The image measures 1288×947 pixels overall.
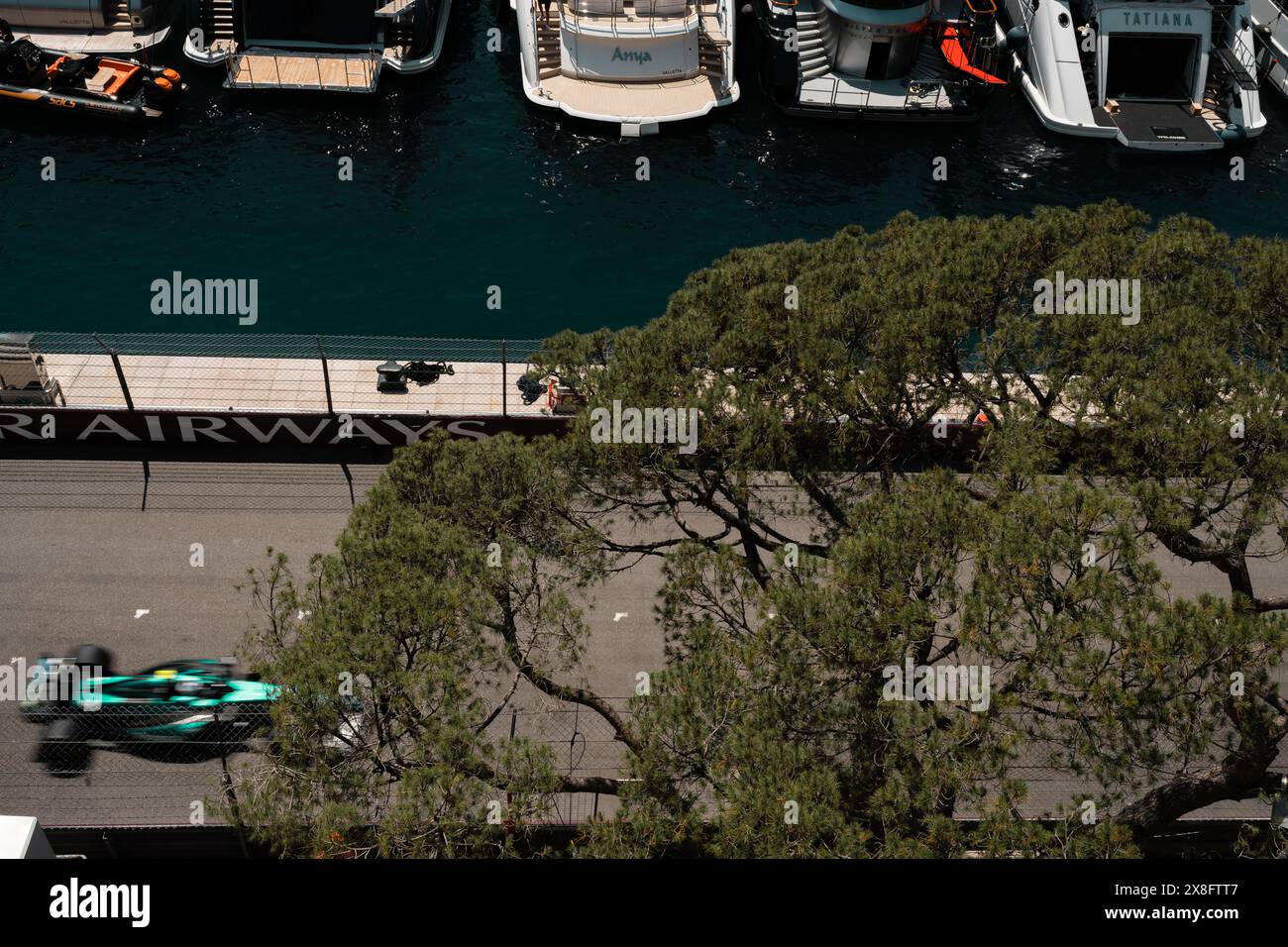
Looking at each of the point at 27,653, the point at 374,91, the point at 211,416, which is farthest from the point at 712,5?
the point at 27,653

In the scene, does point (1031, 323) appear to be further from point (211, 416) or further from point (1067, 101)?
point (1067, 101)

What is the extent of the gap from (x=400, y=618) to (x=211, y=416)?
17.0 meters

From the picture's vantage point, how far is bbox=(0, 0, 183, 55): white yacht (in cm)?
5025

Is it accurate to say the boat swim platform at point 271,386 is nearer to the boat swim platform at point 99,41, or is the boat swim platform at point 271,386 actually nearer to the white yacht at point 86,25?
the boat swim platform at point 99,41

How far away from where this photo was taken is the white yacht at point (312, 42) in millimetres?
49531

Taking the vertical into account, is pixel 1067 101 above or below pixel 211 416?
above

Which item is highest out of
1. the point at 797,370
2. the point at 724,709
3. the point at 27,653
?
the point at 797,370

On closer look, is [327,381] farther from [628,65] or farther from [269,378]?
[628,65]

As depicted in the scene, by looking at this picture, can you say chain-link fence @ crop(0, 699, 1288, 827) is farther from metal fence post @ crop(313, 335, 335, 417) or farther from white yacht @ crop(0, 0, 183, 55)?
white yacht @ crop(0, 0, 183, 55)

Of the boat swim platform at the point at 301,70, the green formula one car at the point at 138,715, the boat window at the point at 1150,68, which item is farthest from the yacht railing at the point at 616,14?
the green formula one car at the point at 138,715

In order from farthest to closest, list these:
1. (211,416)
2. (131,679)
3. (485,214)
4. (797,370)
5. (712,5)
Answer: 1. (712,5)
2. (485,214)
3. (211,416)
4. (131,679)
5. (797,370)

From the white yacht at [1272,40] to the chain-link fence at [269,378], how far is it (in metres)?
34.4

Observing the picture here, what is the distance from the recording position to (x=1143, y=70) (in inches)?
2019

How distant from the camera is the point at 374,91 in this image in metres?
49.4
